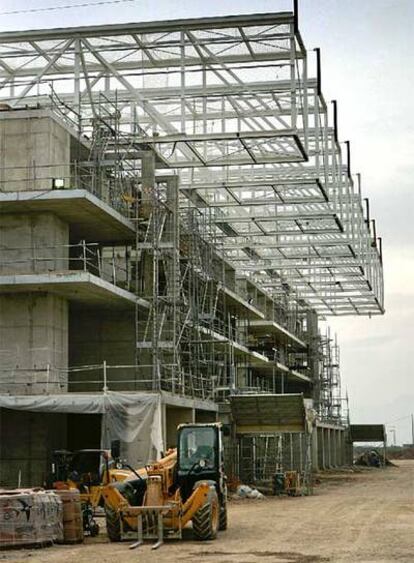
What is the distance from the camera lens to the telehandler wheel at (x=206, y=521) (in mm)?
18641

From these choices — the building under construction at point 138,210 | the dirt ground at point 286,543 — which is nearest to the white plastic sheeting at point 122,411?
the building under construction at point 138,210

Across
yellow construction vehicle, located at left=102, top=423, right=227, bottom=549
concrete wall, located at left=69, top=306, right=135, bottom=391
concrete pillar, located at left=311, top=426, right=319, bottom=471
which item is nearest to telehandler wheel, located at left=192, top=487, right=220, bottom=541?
yellow construction vehicle, located at left=102, top=423, right=227, bottom=549

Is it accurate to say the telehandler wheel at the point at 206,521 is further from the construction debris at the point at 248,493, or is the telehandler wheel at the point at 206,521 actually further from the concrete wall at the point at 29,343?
the construction debris at the point at 248,493

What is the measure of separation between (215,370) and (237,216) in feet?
22.4

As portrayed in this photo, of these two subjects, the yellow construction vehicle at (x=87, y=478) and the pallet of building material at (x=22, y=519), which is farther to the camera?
the yellow construction vehicle at (x=87, y=478)

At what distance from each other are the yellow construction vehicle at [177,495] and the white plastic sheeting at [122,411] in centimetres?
786

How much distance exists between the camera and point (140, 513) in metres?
18.6

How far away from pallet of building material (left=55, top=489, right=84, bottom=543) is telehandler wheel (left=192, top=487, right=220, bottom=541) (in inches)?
91.2

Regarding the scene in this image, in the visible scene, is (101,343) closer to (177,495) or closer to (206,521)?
(177,495)

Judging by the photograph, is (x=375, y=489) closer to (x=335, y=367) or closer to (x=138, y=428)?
(x=138, y=428)

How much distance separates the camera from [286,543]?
1862 cm

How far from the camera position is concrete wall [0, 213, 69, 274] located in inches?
1258

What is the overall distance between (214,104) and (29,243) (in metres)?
9.80

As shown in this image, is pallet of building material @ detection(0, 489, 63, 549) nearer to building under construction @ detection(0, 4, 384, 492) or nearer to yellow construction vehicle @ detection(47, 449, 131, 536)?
yellow construction vehicle @ detection(47, 449, 131, 536)
